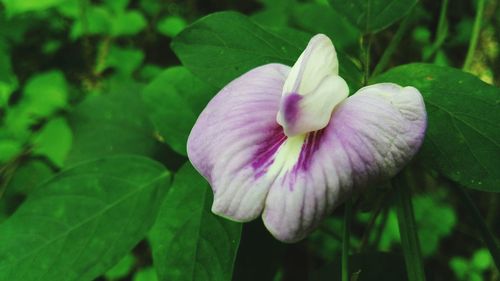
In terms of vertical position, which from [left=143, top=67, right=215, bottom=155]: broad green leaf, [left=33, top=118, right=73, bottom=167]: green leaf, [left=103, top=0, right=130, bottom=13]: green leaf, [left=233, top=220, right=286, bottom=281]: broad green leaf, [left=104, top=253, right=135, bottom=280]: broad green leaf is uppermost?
[left=143, top=67, right=215, bottom=155]: broad green leaf

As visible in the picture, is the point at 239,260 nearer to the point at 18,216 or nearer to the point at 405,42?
the point at 18,216

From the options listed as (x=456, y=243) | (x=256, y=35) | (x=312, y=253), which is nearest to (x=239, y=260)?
(x=256, y=35)

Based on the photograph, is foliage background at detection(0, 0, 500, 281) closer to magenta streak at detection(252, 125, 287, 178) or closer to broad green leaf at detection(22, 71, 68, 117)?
broad green leaf at detection(22, 71, 68, 117)

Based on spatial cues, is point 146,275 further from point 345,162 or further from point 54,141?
point 345,162

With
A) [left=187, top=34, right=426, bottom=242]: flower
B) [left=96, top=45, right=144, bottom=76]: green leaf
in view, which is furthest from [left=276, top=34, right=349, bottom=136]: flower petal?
[left=96, top=45, right=144, bottom=76]: green leaf

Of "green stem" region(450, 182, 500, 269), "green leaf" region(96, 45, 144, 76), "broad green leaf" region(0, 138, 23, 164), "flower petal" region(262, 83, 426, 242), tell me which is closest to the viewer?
"flower petal" region(262, 83, 426, 242)

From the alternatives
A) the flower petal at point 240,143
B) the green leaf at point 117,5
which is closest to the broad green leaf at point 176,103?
the flower petal at point 240,143
